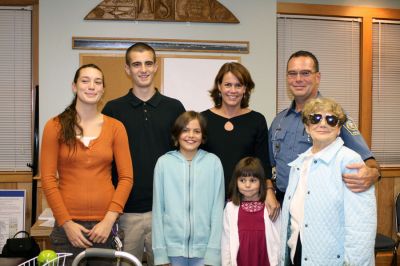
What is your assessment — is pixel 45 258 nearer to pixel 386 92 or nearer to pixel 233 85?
pixel 233 85

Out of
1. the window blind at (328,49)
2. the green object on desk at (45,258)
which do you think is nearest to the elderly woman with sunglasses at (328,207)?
the green object on desk at (45,258)

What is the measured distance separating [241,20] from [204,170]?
6.97ft

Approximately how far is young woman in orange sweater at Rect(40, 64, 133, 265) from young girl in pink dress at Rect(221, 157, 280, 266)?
2.07 feet

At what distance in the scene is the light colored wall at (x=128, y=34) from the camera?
3641 mm

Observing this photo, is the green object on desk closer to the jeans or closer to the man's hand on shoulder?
the jeans

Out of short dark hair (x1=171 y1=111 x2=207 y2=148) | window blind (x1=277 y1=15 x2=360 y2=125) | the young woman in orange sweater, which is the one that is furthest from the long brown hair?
window blind (x1=277 y1=15 x2=360 y2=125)

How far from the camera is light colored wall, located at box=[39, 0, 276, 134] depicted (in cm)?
364

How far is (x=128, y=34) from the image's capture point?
3768 mm

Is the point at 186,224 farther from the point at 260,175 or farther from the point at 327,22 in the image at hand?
the point at 327,22

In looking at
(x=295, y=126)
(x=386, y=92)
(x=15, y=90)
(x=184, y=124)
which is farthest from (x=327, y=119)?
(x=15, y=90)

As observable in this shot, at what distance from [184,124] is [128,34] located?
1.82 meters

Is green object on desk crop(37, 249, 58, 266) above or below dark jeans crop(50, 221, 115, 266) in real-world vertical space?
above

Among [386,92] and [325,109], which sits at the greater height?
[386,92]

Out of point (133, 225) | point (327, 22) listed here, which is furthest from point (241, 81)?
point (327, 22)
